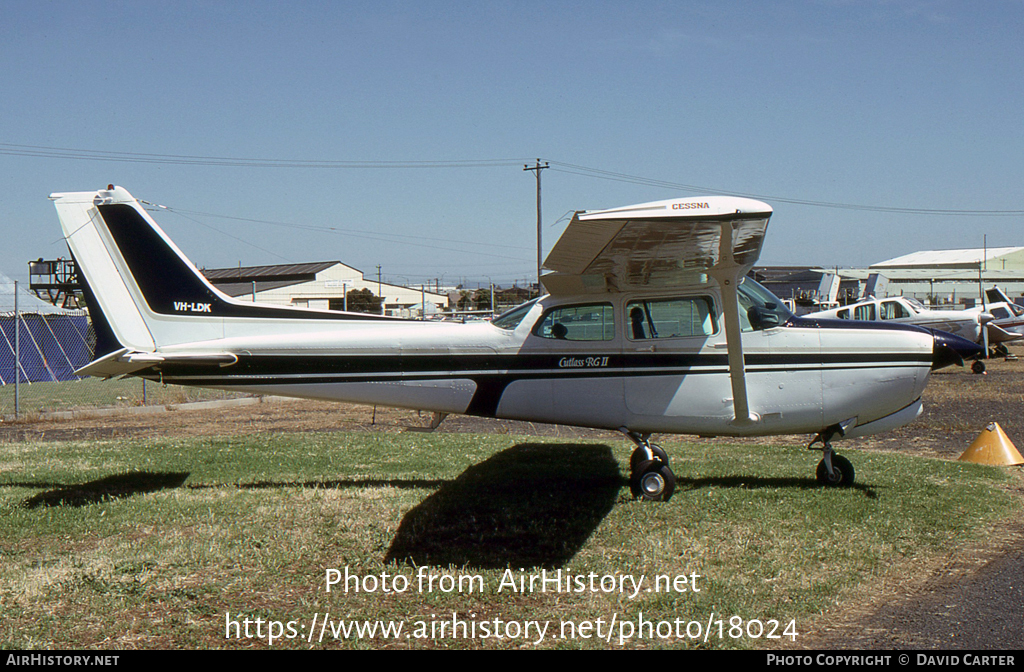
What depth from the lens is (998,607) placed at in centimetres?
455

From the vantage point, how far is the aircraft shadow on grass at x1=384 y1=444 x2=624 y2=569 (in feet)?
18.3

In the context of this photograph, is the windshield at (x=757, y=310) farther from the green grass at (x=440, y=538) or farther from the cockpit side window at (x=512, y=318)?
the cockpit side window at (x=512, y=318)

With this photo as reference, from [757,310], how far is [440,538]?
11.9 ft

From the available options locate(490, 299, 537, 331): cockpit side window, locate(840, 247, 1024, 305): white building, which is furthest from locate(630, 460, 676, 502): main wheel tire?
locate(840, 247, 1024, 305): white building

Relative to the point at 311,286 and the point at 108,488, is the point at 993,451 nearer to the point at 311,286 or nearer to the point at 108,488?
the point at 108,488

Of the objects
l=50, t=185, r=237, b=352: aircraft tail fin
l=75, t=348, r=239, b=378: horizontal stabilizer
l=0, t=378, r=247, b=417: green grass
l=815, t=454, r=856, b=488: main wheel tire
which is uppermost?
l=50, t=185, r=237, b=352: aircraft tail fin

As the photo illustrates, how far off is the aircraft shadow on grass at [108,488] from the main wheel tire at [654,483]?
4.73 metres

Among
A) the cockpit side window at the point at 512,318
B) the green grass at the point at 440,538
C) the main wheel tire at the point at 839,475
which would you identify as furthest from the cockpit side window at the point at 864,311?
the cockpit side window at the point at 512,318

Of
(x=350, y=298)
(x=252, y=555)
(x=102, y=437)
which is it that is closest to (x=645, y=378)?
(x=252, y=555)

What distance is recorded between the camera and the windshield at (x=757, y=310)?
7117 millimetres

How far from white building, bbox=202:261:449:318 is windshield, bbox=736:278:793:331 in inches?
1778

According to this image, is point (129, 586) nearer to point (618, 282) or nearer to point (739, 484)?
point (618, 282)

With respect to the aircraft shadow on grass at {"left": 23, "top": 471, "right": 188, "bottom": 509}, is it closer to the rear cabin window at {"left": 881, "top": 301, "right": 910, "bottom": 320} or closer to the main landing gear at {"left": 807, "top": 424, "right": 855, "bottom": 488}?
the main landing gear at {"left": 807, "top": 424, "right": 855, "bottom": 488}

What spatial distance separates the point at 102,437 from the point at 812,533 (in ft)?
34.2
